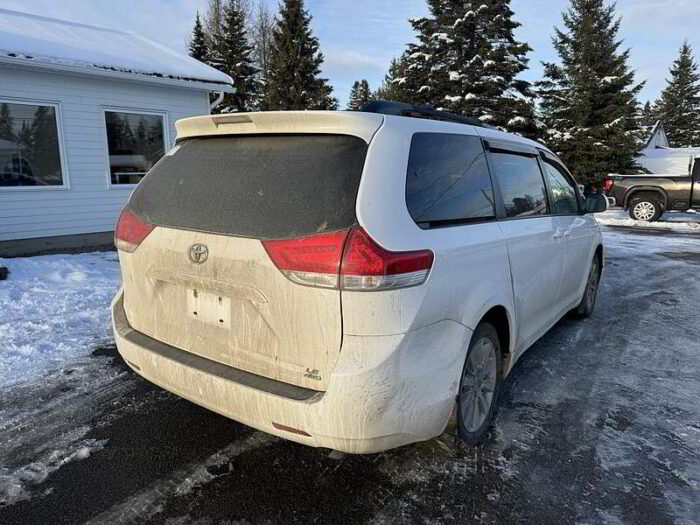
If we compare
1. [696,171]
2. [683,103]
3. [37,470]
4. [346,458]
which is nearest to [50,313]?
[37,470]

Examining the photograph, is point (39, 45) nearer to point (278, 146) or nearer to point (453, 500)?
point (278, 146)

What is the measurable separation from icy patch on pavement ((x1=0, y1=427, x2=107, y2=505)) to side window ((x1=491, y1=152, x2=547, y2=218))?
2950mm

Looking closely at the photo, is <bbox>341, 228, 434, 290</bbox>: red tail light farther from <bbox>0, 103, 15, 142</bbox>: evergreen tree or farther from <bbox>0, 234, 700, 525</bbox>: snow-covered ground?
<bbox>0, 103, 15, 142</bbox>: evergreen tree

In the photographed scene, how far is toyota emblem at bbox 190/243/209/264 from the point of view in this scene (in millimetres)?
2406

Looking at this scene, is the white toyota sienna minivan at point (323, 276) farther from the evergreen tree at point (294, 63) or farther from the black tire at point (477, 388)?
the evergreen tree at point (294, 63)

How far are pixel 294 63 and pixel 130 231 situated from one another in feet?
83.2

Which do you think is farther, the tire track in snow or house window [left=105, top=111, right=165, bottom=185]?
house window [left=105, top=111, right=165, bottom=185]

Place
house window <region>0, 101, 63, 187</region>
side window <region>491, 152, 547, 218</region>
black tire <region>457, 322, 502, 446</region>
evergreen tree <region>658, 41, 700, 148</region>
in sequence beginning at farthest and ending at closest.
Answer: evergreen tree <region>658, 41, 700, 148</region> < house window <region>0, 101, 63, 187</region> < side window <region>491, 152, 547, 218</region> < black tire <region>457, 322, 502, 446</region>

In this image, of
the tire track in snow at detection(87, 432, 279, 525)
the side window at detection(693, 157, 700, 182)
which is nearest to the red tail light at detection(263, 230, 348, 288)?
the tire track in snow at detection(87, 432, 279, 525)

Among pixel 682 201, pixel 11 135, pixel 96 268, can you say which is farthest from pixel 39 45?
pixel 682 201

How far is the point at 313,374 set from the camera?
7.19 ft

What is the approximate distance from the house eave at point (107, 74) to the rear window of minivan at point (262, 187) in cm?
722

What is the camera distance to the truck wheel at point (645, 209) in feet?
53.6

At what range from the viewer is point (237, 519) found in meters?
2.28
